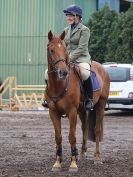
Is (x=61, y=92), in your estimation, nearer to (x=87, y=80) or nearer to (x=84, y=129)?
(x=87, y=80)

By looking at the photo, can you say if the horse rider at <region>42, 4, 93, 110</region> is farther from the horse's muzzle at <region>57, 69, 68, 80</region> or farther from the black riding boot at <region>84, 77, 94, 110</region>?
the horse's muzzle at <region>57, 69, 68, 80</region>

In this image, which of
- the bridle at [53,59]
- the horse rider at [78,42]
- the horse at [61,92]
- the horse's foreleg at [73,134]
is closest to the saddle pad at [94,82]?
the horse at [61,92]

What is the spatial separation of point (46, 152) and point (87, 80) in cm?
228

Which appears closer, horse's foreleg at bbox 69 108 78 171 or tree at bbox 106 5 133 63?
horse's foreleg at bbox 69 108 78 171

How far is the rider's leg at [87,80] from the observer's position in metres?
11.0

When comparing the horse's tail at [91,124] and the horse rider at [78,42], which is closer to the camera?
the horse rider at [78,42]

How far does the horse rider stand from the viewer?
10.9m

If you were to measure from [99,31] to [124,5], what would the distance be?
9.95 meters

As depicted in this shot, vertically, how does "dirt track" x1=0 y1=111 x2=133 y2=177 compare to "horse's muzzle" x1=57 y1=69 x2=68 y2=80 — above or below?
below

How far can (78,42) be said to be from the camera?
1096cm

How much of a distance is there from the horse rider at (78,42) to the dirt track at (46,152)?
1.15 metres

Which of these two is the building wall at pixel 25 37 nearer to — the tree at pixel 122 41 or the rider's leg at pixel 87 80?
the tree at pixel 122 41

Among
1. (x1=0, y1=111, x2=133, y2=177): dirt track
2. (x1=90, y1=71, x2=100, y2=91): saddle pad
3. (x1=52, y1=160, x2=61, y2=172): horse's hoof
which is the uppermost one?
(x1=90, y1=71, x2=100, y2=91): saddle pad

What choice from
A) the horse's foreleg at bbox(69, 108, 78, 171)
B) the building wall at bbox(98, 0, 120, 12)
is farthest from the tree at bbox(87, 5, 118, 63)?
the horse's foreleg at bbox(69, 108, 78, 171)
